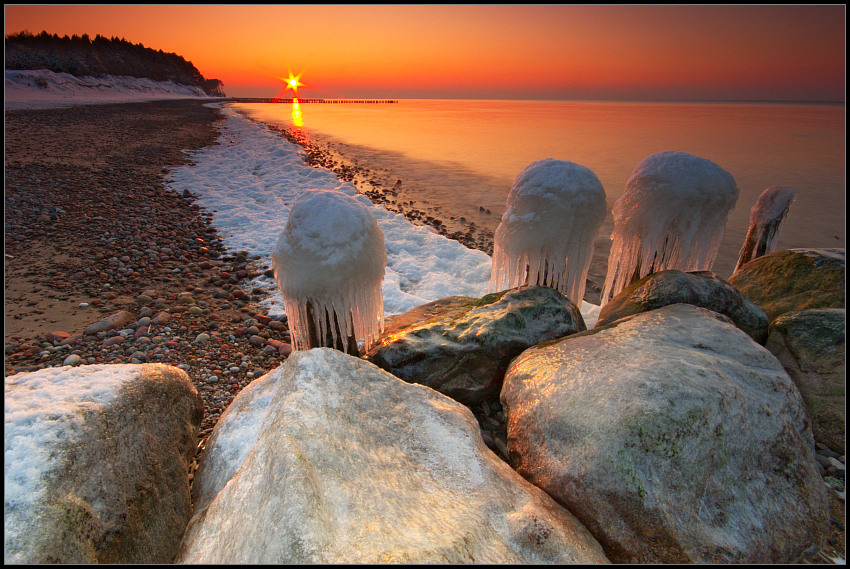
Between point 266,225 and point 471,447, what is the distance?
9.07m

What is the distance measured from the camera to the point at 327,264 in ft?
11.0

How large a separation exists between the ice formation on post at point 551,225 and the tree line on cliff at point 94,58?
77059 mm

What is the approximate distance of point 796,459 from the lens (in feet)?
8.36

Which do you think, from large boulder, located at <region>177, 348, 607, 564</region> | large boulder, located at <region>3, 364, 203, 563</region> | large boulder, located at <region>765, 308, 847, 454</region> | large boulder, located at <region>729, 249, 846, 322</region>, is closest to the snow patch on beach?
large boulder, located at <region>3, 364, 203, 563</region>

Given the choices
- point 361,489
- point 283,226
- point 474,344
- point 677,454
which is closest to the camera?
point 361,489

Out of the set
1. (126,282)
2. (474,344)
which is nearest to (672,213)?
(474,344)

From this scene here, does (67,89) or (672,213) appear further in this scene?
(67,89)

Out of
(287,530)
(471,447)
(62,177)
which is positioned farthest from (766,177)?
(62,177)

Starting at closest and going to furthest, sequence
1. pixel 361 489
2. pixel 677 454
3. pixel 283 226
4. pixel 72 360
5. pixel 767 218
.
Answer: pixel 361 489
pixel 677 454
pixel 72 360
pixel 767 218
pixel 283 226

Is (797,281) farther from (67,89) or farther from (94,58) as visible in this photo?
(94,58)

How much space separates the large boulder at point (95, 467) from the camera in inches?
69.1

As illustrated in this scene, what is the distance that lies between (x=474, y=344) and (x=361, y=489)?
6.82 feet

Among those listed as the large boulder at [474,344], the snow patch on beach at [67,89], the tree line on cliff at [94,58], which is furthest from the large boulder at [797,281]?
the tree line on cliff at [94,58]

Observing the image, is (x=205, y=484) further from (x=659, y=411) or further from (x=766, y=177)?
(x=766, y=177)
